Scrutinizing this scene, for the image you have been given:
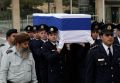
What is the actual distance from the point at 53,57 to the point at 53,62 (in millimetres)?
208

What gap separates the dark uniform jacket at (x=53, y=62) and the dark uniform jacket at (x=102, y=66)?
5.24 feet

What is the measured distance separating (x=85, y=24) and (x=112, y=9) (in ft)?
92.5

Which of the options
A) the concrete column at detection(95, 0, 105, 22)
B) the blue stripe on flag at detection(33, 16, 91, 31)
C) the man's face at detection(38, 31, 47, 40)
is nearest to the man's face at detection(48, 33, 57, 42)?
the blue stripe on flag at detection(33, 16, 91, 31)

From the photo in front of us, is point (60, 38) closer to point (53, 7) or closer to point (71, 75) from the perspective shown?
point (71, 75)

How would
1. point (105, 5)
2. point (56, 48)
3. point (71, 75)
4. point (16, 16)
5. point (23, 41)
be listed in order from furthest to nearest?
point (105, 5)
point (16, 16)
point (71, 75)
point (56, 48)
point (23, 41)

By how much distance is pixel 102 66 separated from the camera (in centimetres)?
564

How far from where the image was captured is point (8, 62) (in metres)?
5.49

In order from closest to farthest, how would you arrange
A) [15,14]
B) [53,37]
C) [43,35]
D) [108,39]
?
[108,39] < [53,37] < [43,35] < [15,14]

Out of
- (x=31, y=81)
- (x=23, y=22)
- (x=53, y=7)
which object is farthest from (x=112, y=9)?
(x=31, y=81)

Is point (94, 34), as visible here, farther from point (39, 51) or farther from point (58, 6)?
point (58, 6)

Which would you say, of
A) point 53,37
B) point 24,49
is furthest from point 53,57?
point 24,49

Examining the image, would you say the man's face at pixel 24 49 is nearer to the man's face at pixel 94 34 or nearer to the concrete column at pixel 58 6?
the man's face at pixel 94 34

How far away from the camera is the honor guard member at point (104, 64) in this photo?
5.62 meters

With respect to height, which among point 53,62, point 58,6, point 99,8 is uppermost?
point 58,6
